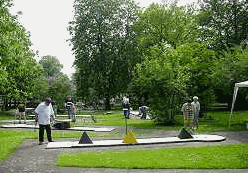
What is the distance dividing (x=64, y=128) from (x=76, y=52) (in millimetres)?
30515

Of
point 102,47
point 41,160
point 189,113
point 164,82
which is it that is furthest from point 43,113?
point 102,47

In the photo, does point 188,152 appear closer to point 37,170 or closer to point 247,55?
point 37,170

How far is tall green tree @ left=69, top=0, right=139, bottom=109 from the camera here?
51344 millimetres

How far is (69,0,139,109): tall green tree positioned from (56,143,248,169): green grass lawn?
38519mm

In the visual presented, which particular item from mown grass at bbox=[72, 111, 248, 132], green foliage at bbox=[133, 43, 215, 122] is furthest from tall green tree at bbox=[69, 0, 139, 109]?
green foliage at bbox=[133, 43, 215, 122]

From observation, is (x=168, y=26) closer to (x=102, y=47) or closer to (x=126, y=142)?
(x=102, y=47)

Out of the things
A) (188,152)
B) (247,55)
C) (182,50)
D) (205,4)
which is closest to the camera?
(188,152)

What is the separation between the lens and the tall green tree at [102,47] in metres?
51.3

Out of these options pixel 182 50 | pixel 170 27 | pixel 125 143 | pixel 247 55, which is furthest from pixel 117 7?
pixel 125 143

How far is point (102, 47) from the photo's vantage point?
171ft

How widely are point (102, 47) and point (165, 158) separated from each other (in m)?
41.6

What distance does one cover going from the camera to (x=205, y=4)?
54219 millimetres

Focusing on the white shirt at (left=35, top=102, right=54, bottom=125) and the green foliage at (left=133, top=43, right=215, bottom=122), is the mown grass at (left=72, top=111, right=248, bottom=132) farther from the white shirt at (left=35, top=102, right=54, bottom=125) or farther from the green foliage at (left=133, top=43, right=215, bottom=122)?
the white shirt at (left=35, top=102, right=54, bottom=125)

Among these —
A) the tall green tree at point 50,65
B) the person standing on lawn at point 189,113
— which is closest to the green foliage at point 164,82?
the person standing on lawn at point 189,113
